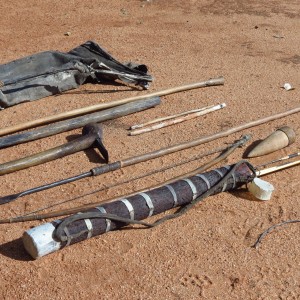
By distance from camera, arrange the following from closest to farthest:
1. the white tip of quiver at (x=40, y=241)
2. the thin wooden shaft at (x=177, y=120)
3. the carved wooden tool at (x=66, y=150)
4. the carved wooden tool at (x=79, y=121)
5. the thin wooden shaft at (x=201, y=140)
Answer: the white tip of quiver at (x=40, y=241), the carved wooden tool at (x=66, y=150), the thin wooden shaft at (x=201, y=140), the carved wooden tool at (x=79, y=121), the thin wooden shaft at (x=177, y=120)

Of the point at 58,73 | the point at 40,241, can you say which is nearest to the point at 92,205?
the point at 40,241

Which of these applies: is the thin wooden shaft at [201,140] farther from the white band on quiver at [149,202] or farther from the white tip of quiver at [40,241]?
the white tip of quiver at [40,241]

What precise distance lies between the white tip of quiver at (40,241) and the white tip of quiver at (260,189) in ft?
5.85

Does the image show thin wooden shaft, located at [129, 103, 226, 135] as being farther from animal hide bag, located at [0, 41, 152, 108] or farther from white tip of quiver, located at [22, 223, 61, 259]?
white tip of quiver, located at [22, 223, 61, 259]

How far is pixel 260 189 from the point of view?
15.6ft

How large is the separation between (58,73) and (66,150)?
1347mm

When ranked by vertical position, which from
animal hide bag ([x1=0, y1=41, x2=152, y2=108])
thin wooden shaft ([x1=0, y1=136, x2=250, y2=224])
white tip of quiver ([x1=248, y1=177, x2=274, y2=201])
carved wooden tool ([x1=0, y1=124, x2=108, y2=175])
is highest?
animal hide bag ([x1=0, y1=41, x2=152, y2=108])

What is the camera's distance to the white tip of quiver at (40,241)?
388 cm

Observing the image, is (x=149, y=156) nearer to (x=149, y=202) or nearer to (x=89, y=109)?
(x=149, y=202)

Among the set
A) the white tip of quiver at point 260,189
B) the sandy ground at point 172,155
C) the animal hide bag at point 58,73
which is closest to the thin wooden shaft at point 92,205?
the sandy ground at point 172,155

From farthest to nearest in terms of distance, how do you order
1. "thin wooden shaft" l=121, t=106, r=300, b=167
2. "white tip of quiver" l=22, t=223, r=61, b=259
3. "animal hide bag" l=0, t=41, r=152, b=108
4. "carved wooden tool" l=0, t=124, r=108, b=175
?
"animal hide bag" l=0, t=41, r=152, b=108, "thin wooden shaft" l=121, t=106, r=300, b=167, "carved wooden tool" l=0, t=124, r=108, b=175, "white tip of quiver" l=22, t=223, r=61, b=259

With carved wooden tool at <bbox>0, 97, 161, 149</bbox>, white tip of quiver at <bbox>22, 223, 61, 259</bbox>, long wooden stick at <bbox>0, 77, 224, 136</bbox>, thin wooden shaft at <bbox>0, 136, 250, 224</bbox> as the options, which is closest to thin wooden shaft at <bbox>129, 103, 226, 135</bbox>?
carved wooden tool at <bbox>0, 97, 161, 149</bbox>

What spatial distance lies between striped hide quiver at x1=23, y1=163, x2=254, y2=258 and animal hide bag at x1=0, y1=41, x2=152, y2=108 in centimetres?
212

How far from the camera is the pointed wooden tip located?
5359 mm
